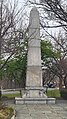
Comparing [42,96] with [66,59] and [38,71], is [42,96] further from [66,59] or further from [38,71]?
[66,59]

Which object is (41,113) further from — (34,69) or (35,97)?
(34,69)

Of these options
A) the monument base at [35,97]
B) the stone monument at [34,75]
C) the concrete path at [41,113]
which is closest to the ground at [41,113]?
the concrete path at [41,113]

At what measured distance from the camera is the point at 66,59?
31719mm

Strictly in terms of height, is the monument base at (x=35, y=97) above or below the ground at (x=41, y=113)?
below

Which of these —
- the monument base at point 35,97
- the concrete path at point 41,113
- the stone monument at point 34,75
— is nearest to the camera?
the concrete path at point 41,113

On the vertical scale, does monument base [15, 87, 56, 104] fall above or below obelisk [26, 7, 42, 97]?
below

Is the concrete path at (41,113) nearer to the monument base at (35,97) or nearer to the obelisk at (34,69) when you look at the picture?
the monument base at (35,97)

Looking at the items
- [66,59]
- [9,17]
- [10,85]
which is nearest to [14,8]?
[9,17]

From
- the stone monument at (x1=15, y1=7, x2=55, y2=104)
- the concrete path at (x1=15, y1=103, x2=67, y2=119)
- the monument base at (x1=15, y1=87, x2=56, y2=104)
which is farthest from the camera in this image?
the stone monument at (x1=15, y1=7, x2=55, y2=104)

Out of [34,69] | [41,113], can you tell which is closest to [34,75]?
[34,69]

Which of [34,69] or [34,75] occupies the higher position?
[34,69]

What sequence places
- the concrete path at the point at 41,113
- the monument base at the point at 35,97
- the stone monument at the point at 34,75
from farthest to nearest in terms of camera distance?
the stone monument at the point at 34,75 → the monument base at the point at 35,97 → the concrete path at the point at 41,113

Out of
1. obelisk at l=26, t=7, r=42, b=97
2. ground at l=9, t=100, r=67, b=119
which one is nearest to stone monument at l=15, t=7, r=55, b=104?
obelisk at l=26, t=7, r=42, b=97

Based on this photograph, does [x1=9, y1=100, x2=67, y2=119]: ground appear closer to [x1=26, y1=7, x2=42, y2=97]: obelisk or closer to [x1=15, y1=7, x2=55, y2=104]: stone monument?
[x1=15, y1=7, x2=55, y2=104]: stone monument
